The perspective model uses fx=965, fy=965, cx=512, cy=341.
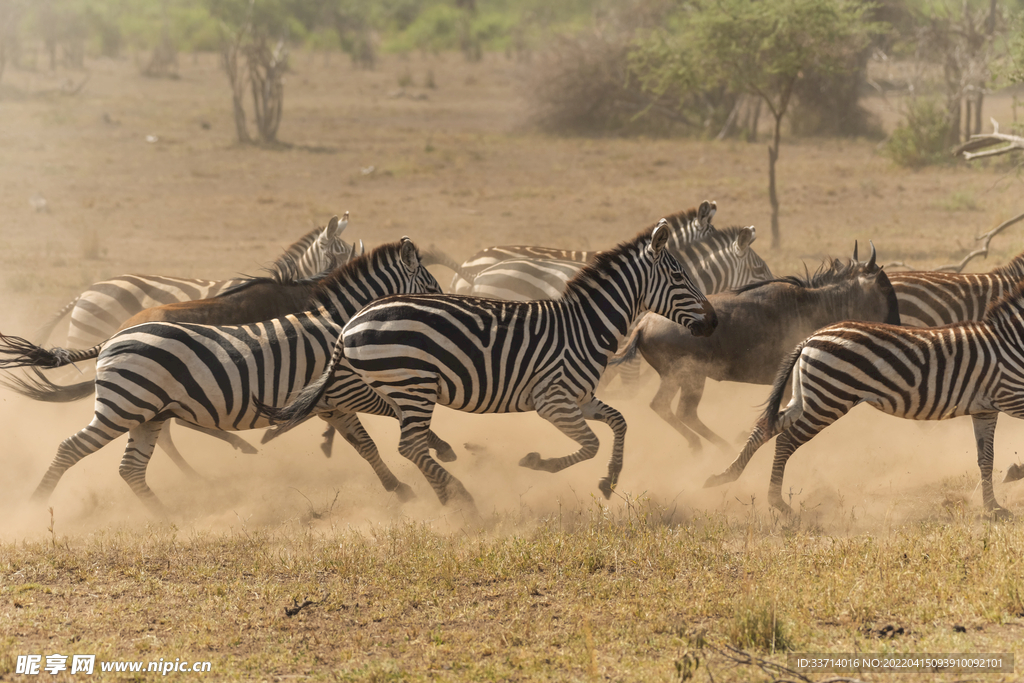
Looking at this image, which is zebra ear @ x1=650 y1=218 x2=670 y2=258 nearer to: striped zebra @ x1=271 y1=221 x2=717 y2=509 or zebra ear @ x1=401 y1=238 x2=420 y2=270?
striped zebra @ x1=271 y1=221 x2=717 y2=509

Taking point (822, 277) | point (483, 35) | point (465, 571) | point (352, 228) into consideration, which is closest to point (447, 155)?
point (352, 228)

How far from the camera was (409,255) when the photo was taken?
23.9 feet

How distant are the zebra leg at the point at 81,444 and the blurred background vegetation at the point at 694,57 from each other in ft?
36.4

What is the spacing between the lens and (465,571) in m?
5.35

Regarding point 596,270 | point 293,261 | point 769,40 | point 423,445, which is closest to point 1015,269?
point 596,270

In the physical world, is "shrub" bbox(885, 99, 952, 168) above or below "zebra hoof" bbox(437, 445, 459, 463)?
above

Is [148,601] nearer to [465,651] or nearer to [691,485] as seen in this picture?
[465,651]

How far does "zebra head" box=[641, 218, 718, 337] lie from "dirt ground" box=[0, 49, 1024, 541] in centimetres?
124

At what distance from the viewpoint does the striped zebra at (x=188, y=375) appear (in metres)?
6.02

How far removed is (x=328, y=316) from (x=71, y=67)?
35.4 m

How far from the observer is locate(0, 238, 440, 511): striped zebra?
602 cm

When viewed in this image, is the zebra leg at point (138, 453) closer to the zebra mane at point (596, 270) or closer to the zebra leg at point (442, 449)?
the zebra leg at point (442, 449)

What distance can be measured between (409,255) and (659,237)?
74.4 inches

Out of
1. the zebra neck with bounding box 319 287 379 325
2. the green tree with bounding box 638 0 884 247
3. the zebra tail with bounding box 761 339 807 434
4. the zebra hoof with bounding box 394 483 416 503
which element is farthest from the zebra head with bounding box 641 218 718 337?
the green tree with bounding box 638 0 884 247
